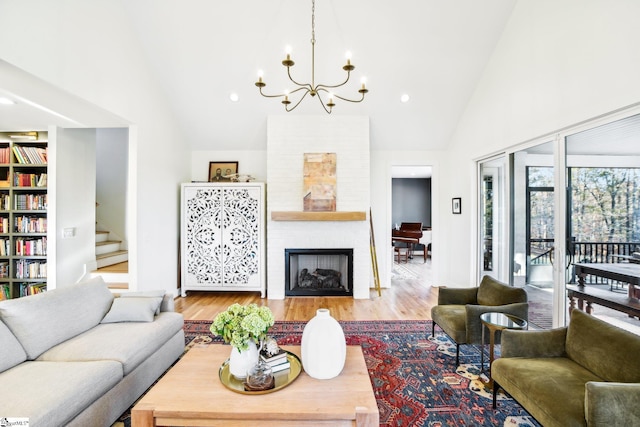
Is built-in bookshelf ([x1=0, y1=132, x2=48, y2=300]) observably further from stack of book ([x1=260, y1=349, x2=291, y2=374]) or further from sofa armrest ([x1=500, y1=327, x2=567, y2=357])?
sofa armrest ([x1=500, y1=327, x2=567, y2=357])

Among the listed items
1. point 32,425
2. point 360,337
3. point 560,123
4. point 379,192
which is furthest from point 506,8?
point 32,425

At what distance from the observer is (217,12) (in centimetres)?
355

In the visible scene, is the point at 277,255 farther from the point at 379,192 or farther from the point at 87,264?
the point at 87,264

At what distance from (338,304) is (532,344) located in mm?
2704

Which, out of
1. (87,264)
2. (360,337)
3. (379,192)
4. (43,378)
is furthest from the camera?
(379,192)

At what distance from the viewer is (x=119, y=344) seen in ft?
7.09

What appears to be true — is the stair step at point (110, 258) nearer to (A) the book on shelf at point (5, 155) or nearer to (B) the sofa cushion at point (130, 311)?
(A) the book on shelf at point (5, 155)

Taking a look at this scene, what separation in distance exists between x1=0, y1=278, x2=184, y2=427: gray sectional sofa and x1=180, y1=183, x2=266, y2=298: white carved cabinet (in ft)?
6.57

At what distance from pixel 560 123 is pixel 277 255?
12.6 feet

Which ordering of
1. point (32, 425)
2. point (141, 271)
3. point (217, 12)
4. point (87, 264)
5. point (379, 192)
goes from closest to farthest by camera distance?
point (32, 425), point (217, 12), point (141, 271), point (87, 264), point (379, 192)

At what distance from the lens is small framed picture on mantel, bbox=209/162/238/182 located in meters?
5.33

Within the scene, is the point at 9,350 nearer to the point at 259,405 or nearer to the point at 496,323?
the point at 259,405

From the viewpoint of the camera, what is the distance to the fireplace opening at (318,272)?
189 inches

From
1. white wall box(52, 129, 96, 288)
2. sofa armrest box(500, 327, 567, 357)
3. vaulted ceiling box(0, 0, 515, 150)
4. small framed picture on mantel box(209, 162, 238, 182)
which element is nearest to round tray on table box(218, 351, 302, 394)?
sofa armrest box(500, 327, 567, 357)
